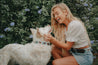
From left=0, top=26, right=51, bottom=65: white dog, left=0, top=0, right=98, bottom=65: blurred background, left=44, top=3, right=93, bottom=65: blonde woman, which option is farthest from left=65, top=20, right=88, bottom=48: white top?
left=0, top=0, right=98, bottom=65: blurred background

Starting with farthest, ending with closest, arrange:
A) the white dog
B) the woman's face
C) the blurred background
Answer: the blurred background → the woman's face → the white dog

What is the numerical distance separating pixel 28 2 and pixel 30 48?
135 centimetres

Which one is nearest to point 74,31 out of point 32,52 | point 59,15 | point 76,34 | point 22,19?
point 76,34

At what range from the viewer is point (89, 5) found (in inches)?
146

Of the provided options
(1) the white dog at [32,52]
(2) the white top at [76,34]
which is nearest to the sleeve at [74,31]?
(2) the white top at [76,34]

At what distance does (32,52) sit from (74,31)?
711 millimetres

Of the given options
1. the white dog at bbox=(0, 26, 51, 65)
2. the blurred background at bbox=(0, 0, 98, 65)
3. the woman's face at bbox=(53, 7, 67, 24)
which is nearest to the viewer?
the white dog at bbox=(0, 26, 51, 65)

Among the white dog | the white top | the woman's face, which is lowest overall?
the white dog

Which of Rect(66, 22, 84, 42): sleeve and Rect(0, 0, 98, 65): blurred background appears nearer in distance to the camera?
Rect(66, 22, 84, 42): sleeve

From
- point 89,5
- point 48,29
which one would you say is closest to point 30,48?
point 48,29

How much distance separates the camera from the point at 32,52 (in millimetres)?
2361

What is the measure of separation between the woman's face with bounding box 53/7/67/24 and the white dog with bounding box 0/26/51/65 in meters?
0.24

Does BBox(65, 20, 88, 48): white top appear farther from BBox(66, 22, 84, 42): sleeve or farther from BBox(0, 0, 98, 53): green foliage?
BBox(0, 0, 98, 53): green foliage

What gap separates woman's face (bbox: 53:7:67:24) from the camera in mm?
2487
